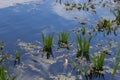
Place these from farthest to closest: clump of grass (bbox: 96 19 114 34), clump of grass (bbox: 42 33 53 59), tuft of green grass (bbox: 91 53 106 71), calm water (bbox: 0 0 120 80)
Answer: clump of grass (bbox: 96 19 114 34)
calm water (bbox: 0 0 120 80)
clump of grass (bbox: 42 33 53 59)
tuft of green grass (bbox: 91 53 106 71)

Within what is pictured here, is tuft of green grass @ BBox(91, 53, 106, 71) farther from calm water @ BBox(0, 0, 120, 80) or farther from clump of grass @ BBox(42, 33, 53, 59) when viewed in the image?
clump of grass @ BBox(42, 33, 53, 59)

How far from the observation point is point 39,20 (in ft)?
32.1

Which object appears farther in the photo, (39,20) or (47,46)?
(39,20)

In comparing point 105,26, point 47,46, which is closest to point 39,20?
point 105,26

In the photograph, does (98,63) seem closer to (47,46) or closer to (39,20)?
(47,46)

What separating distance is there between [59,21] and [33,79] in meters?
4.34

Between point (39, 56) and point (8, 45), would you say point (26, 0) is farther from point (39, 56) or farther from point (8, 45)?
point (39, 56)

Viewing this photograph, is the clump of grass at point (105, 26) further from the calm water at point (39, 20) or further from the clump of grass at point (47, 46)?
the clump of grass at point (47, 46)

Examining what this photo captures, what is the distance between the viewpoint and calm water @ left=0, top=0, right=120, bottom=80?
26.5ft

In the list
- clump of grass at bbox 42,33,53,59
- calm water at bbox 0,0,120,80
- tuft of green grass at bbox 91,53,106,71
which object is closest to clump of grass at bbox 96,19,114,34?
calm water at bbox 0,0,120,80

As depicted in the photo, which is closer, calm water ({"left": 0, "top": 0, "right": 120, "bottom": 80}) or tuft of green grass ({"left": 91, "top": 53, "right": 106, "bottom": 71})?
tuft of green grass ({"left": 91, "top": 53, "right": 106, "bottom": 71})

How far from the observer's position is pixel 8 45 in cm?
754

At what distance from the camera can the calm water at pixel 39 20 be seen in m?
8.07

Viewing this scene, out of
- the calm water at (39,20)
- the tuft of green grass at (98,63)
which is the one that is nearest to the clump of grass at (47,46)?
the calm water at (39,20)
